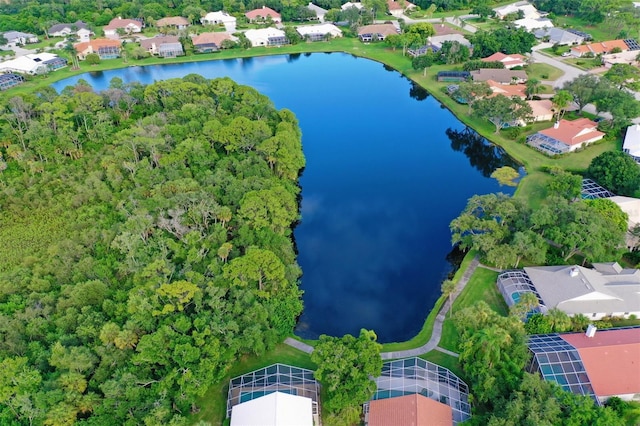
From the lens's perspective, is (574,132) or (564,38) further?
(564,38)

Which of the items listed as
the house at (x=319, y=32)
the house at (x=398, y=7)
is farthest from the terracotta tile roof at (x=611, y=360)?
the house at (x=398, y=7)

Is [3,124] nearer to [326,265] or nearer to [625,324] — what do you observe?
[326,265]

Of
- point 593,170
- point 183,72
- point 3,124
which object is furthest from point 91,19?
point 593,170

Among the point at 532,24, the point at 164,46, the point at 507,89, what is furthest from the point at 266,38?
the point at 532,24

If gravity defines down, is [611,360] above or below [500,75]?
below

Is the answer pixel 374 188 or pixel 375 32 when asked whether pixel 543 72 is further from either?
pixel 374 188

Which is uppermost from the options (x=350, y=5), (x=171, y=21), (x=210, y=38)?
(x=350, y=5)
